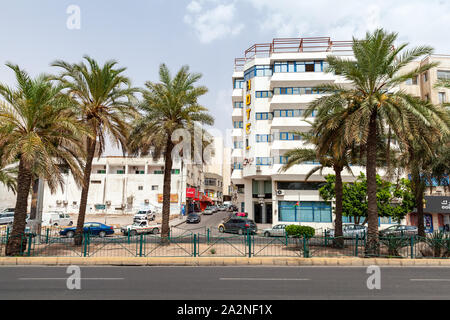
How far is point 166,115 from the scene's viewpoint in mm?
20156

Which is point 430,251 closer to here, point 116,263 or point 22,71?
point 116,263

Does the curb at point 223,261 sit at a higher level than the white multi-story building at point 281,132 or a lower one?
lower

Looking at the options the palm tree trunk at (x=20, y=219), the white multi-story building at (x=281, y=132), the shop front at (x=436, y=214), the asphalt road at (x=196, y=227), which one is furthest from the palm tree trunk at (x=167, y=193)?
the shop front at (x=436, y=214)

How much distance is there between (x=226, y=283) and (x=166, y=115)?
42.1ft

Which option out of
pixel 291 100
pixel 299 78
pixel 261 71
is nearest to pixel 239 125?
pixel 261 71

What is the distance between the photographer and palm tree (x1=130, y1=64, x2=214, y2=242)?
19578 millimetres

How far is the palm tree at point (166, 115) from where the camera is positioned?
19.6 metres

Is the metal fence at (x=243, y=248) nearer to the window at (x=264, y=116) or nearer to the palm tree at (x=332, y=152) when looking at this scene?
the palm tree at (x=332, y=152)

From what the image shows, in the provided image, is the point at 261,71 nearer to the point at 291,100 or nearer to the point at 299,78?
the point at 299,78

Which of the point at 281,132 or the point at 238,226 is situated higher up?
the point at 281,132

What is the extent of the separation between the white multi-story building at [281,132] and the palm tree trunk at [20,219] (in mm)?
26111

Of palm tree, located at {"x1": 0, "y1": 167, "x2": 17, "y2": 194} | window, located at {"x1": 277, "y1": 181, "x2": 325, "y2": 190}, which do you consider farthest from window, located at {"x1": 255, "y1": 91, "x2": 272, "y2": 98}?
palm tree, located at {"x1": 0, "y1": 167, "x2": 17, "y2": 194}

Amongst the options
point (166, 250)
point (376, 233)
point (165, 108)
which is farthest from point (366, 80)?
point (166, 250)
